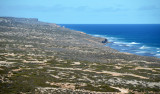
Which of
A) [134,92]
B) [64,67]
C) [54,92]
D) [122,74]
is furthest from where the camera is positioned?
[64,67]

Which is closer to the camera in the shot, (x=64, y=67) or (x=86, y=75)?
(x=86, y=75)

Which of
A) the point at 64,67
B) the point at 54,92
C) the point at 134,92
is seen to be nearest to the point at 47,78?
the point at 54,92

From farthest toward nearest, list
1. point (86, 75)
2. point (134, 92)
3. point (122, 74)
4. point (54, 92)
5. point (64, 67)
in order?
point (64, 67)
point (122, 74)
point (86, 75)
point (134, 92)
point (54, 92)

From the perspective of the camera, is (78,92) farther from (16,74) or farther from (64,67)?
(64,67)

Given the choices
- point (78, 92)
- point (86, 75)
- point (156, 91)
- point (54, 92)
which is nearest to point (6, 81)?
point (54, 92)

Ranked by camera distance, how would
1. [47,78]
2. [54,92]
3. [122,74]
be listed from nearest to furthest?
[54,92], [47,78], [122,74]

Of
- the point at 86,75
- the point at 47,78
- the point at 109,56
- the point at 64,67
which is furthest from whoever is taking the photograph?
the point at 109,56

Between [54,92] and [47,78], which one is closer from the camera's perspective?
[54,92]

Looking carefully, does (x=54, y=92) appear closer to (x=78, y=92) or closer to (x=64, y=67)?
(x=78, y=92)
